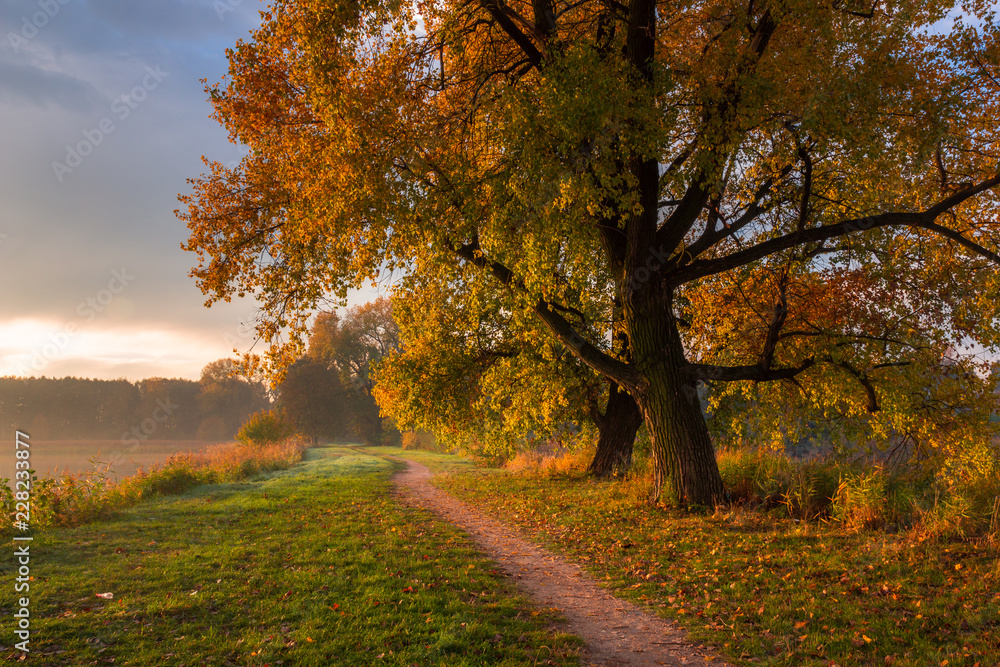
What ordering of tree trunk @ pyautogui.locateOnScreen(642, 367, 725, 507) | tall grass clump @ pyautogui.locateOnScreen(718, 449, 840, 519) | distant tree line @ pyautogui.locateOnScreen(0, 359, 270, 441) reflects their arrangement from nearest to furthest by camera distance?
tall grass clump @ pyautogui.locateOnScreen(718, 449, 840, 519), tree trunk @ pyautogui.locateOnScreen(642, 367, 725, 507), distant tree line @ pyautogui.locateOnScreen(0, 359, 270, 441)

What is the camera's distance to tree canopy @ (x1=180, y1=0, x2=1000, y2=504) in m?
8.81

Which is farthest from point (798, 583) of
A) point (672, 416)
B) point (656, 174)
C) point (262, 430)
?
point (262, 430)

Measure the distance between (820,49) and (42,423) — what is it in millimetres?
76901

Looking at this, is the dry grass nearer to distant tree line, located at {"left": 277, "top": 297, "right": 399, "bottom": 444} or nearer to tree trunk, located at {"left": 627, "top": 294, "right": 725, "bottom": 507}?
tree trunk, located at {"left": 627, "top": 294, "right": 725, "bottom": 507}

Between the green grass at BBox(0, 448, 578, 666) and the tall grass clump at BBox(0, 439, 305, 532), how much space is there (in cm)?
80

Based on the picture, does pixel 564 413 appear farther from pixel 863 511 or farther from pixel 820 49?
pixel 820 49

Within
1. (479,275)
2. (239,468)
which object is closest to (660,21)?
(479,275)

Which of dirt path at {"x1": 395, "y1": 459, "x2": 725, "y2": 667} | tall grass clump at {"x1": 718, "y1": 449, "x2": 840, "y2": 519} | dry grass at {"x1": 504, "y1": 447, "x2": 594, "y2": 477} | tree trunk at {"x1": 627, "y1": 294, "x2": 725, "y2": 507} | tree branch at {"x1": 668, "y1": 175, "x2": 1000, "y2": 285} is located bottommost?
dry grass at {"x1": 504, "y1": 447, "x2": 594, "y2": 477}

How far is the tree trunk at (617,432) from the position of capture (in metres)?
17.2

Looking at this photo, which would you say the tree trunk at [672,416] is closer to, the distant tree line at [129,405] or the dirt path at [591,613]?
the dirt path at [591,613]

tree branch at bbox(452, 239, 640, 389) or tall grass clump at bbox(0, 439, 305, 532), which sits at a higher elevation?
tree branch at bbox(452, 239, 640, 389)

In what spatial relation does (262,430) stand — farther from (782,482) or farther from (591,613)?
(591,613)

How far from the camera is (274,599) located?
6.07m

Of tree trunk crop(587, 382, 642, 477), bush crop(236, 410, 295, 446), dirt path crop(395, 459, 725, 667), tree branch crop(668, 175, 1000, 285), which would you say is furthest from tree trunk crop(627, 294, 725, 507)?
bush crop(236, 410, 295, 446)
